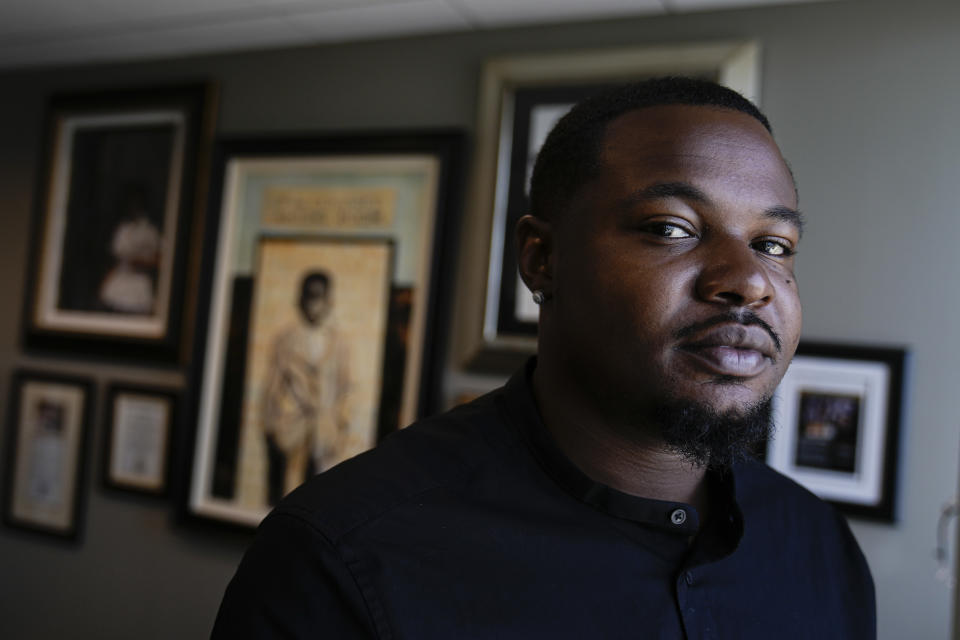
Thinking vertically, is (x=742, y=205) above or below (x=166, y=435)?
above

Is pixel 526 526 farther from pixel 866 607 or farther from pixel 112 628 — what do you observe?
pixel 112 628

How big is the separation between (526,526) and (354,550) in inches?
7.6

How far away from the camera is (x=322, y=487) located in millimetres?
874

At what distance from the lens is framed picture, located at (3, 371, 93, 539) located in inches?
110

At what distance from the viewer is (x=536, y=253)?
1.01 meters

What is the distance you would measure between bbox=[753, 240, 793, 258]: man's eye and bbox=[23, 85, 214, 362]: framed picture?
2146 mm

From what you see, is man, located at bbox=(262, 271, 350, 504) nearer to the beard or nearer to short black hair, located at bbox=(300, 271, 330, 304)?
short black hair, located at bbox=(300, 271, 330, 304)

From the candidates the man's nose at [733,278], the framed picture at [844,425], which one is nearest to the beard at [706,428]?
the man's nose at [733,278]

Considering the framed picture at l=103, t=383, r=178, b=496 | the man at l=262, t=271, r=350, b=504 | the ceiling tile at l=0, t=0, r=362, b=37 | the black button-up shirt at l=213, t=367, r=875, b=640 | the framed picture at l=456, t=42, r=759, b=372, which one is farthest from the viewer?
the framed picture at l=103, t=383, r=178, b=496

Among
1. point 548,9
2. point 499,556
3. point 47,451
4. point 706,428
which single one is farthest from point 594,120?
point 47,451

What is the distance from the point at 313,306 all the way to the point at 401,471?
5.15 ft

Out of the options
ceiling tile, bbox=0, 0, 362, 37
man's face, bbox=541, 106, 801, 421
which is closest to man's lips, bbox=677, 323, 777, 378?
man's face, bbox=541, 106, 801, 421

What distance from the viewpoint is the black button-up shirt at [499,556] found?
0.80m

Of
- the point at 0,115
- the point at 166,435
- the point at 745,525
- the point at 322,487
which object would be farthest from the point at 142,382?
the point at 745,525
